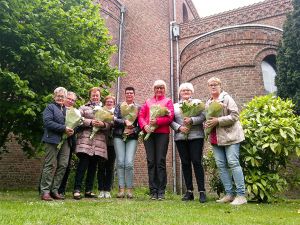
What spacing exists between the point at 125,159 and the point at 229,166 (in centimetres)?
176

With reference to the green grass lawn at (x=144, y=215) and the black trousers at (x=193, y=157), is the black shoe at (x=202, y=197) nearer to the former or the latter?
the black trousers at (x=193, y=157)

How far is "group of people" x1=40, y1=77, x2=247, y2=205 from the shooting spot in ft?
18.2

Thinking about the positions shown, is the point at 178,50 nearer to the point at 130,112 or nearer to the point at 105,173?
the point at 130,112

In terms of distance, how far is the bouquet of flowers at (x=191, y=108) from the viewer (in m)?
5.64

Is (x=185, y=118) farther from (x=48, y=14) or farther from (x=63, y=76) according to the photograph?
(x=48, y=14)

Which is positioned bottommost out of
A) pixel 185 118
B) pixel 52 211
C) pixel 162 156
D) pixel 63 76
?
pixel 52 211

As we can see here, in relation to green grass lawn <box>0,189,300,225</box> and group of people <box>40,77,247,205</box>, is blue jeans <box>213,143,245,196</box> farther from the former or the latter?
green grass lawn <box>0,189,300,225</box>

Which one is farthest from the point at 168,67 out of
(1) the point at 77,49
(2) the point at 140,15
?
(1) the point at 77,49

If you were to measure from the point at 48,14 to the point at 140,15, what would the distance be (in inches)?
425

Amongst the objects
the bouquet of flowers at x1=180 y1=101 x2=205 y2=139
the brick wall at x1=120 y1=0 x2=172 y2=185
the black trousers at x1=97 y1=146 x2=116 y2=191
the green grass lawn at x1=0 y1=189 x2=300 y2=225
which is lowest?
the green grass lawn at x1=0 y1=189 x2=300 y2=225

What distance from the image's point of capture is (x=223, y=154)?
18.6 feet

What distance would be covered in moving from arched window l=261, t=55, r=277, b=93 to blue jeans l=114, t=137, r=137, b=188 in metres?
7.41

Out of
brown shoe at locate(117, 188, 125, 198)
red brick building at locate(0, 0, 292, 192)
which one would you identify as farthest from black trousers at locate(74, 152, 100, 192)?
red brick building at locate(0, 0, 292, 192)

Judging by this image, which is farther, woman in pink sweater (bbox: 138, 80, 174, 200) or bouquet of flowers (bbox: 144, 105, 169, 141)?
woman in pink sweater (bbox: 138, 80, 174, 200)
